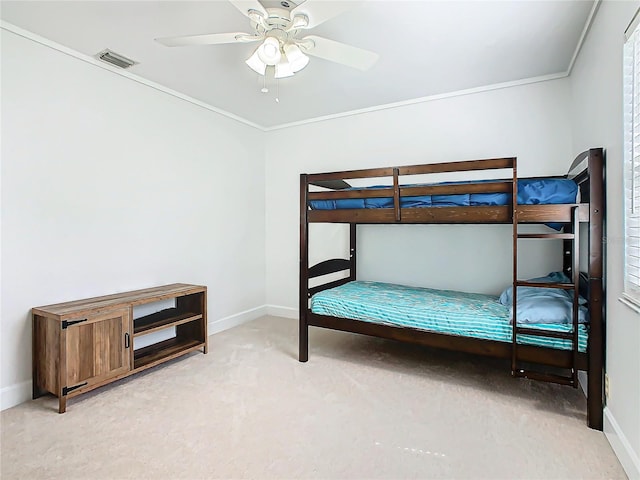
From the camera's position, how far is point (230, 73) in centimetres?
304

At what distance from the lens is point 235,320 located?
417 centimetres

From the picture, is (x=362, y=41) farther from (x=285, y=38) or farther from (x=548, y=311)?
→ (x=548, y=311)

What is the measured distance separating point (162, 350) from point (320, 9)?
280cm

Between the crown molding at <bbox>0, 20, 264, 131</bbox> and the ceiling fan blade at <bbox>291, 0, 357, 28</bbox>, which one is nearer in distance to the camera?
the ceiling fan blade at <bbox>291, 0, 357, 28</bbox>

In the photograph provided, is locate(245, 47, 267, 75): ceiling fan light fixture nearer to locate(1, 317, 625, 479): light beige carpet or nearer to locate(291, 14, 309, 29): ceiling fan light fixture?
locate(291, 14, 309, 29): ceiling fan light fixture

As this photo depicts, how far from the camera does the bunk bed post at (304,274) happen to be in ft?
9.97

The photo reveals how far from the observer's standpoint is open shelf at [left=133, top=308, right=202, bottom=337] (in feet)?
9.02

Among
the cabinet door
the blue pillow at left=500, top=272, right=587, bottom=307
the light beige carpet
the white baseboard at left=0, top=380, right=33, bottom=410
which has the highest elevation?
the blue pillow at left=500, top=272, right=587, bottom=307

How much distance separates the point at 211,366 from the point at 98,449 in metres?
1.14

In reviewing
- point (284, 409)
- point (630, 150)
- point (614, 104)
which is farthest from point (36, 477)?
point (614, 104)

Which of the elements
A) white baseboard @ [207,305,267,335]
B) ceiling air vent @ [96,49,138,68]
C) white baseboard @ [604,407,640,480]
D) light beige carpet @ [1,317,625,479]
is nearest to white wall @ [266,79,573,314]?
white baseboard @ [207,305,267,335]

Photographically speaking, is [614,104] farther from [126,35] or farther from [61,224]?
[61,224]

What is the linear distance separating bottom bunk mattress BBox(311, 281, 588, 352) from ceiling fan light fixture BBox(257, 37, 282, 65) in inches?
73.7

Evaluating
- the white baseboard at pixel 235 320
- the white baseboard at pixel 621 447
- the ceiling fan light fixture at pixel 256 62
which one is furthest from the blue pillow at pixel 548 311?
the white baseboard at pixel 235 320
